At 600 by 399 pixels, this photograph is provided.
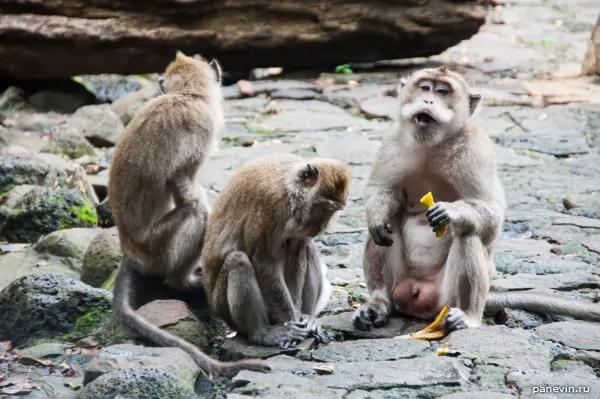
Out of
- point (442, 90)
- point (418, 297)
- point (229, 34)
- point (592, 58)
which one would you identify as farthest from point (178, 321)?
point (592, 58)

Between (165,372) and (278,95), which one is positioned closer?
(165,372)

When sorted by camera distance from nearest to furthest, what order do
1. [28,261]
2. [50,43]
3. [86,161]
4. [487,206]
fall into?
[487,206] → [28,261] → [86,161] → [50,43]

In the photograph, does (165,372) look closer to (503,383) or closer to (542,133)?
(503,383)

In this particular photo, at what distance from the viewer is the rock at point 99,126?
11.2 m

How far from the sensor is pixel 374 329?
19.6 ft

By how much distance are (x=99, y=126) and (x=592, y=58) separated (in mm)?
6899

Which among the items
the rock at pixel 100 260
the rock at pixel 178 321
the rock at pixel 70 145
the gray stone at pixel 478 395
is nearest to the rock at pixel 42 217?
the rock at pixel 100 260

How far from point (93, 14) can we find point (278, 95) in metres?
2.58

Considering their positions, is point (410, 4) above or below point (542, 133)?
above

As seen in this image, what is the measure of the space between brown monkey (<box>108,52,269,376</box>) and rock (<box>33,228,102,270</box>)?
126cm

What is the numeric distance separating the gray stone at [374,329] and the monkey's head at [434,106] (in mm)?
1163

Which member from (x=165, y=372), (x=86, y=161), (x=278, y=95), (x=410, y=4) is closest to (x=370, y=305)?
(x=165, y=372)

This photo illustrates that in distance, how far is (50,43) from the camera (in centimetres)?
1217

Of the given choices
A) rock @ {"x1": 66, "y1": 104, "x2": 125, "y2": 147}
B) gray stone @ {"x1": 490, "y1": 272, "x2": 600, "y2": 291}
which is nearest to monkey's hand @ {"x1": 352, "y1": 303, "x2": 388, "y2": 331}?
gray stone @ {"x1": 490, "y1": 272, "x2": 600, "y2": 291}
